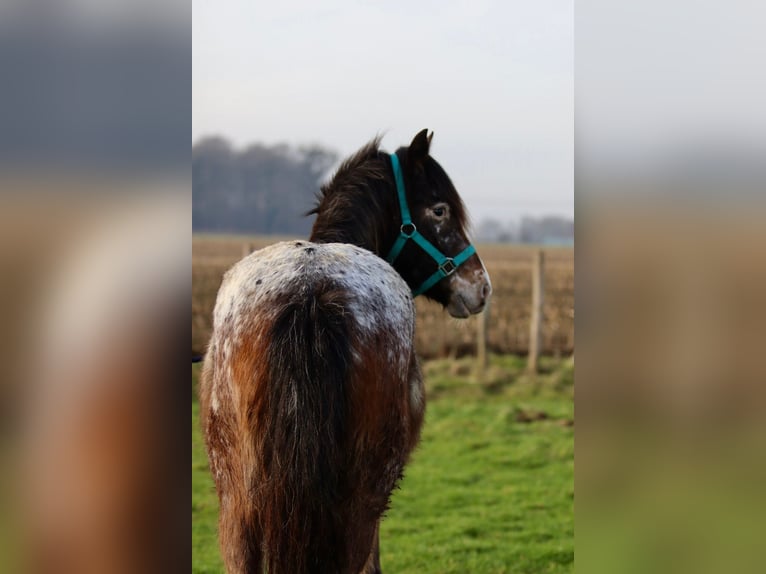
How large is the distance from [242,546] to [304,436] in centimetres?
54

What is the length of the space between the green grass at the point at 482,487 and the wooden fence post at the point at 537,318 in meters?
0.34

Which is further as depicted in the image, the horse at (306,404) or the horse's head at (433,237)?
the horse's head at (433,237)

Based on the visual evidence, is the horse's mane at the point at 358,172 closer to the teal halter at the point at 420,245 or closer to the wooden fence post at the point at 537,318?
the teal halter at the point at 420,245

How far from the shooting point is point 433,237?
12.4 ft

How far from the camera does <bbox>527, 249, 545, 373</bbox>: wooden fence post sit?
11.1 metres

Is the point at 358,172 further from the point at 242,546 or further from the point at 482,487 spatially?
the point at 482,487

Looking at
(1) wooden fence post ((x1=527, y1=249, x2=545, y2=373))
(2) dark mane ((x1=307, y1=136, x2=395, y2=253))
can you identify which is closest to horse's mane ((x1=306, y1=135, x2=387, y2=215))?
(2) dark mane ((x1=307, y1=136, x2=395, y2=253))

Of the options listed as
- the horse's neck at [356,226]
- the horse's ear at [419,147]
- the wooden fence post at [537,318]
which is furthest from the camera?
the wooden fence post at [537,318]

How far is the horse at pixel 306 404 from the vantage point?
7.50 ft

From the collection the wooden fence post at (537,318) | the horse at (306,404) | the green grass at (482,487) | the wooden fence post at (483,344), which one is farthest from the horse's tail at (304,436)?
the wooden fence post at (537,318)

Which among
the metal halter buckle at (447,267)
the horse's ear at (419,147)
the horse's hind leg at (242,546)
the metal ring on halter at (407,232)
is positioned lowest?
the horse's hind leg at (242,546)

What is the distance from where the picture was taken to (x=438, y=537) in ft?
18.7

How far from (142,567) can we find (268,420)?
1.26 metres

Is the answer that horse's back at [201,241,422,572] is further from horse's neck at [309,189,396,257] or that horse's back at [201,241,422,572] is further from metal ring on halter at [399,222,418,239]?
metal ring on halter at [399,222,418,239]
